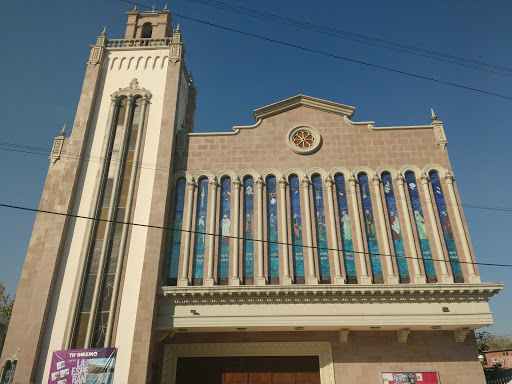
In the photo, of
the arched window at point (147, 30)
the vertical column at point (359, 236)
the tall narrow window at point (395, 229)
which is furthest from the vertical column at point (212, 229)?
the arched window at point (147, 30)

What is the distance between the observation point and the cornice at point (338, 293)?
16.2 m

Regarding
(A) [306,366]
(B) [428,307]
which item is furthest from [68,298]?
(B) [428,307]

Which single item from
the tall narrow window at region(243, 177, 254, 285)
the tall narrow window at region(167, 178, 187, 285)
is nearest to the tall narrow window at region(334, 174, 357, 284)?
the tall narrow window at region(243, 177, 254, 285)

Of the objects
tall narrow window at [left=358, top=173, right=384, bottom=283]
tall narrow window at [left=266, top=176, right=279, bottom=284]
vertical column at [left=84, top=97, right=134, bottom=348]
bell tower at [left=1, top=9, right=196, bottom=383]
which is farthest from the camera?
tall narrow window at [left=266, top=176, right=279, bottom=284]

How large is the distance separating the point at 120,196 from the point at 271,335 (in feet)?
31.7

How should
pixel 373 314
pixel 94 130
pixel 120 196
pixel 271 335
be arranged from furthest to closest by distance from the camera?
pixel 94 130
pixel 120 196
pixel 271 335
pixel 373 314

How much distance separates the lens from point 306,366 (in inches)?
678

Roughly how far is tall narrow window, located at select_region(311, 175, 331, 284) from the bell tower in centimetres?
721

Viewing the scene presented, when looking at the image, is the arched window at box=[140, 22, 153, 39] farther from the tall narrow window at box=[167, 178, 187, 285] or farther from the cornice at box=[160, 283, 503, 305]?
the cornice at box=[160, 283, 503, 305]

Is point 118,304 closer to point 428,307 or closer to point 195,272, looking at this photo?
point 195,272

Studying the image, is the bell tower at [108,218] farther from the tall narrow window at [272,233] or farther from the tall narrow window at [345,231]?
the tall narrow window at [345,231]

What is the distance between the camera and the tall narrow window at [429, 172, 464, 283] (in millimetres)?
17217

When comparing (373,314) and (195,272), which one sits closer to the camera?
(373,314)

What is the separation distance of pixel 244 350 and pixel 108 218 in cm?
871
